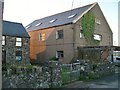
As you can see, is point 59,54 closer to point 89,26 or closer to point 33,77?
point 89,26

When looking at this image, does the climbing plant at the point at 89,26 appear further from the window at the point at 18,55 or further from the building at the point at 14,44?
the window at the point at 18,55

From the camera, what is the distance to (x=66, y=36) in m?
26.1

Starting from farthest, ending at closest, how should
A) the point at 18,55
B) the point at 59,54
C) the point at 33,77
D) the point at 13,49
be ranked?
the point at 59,54, the point at 18,55, the point at 13,49, the point at 33,77

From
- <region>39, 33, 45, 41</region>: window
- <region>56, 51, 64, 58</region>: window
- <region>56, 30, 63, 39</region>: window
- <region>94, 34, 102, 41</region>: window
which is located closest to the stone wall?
<region>56, 51, 64, 58</region>: window

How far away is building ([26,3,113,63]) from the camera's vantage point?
25.3m

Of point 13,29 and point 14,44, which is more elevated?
point 13,29

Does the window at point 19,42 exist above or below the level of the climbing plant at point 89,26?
below

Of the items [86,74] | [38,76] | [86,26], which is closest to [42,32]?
[86,26]

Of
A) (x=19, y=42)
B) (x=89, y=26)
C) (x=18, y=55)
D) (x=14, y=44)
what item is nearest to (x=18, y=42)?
(x=19, y=42)

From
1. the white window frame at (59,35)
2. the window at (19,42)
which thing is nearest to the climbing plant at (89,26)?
the white window frame at (59,35)

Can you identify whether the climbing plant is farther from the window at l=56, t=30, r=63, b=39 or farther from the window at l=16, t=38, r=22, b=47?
the window at l=16, t=38, r=22, b=47

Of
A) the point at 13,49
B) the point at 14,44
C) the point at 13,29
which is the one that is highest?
the point at 13,29

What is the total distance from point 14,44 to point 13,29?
8.69 ft

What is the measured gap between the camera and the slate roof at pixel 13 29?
25.0 metres
